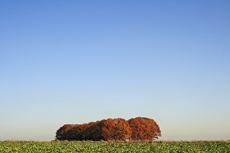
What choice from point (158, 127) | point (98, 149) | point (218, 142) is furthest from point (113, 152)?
point (158, 127)

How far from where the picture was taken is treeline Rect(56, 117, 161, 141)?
6681cm

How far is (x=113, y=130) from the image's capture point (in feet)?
220

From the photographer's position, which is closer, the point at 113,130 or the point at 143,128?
the point at 113,130

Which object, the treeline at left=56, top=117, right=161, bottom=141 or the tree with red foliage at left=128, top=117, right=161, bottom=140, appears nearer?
the treeline at left=56, top=117, right=161, bottom=141

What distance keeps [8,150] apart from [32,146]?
405 centimetres

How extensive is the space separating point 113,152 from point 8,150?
12982 millimetres

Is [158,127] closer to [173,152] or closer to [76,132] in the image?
[76,132]

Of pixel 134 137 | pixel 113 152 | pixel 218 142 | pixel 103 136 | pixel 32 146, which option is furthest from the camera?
pixel 134 137

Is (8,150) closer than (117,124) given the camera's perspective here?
Yes

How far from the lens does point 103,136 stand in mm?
66188

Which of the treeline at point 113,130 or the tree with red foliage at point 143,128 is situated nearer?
the treeline at point 113,130

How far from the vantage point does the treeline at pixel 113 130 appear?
219 feet

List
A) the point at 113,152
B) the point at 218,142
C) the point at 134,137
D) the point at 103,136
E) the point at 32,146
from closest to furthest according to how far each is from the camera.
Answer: the point at 113,152, the point at 32,146, the point at 218,142, the point at 103,136, the point at 134,137

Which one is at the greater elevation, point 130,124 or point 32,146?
point 130,124
